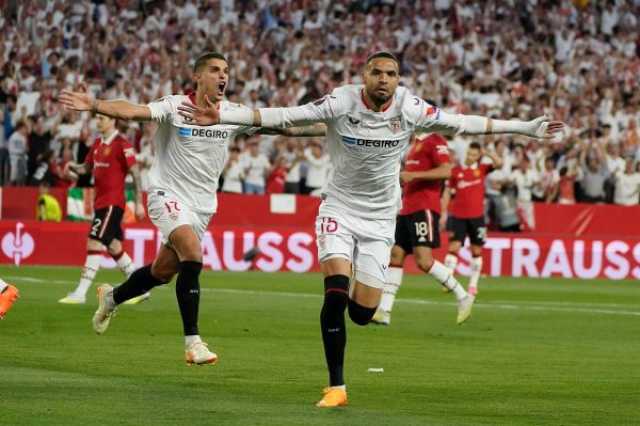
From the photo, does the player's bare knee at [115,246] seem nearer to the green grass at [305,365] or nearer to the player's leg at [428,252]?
the green grass at [305,365]

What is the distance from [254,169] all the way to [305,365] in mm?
18210

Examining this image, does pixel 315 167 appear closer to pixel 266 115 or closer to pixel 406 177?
pixel 406 177

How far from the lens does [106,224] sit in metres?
19.9

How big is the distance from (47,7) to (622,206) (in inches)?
511

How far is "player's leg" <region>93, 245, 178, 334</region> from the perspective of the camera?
1366 cm

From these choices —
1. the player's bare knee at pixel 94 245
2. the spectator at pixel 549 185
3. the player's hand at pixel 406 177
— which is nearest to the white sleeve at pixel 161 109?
the player's hand at pixel 406 177

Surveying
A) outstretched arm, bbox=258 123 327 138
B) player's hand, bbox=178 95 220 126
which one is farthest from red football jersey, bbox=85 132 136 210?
player's hand, bbox=178 95 220 126

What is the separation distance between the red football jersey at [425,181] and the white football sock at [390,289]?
0.73m

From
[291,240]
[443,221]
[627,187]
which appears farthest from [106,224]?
[627,187]

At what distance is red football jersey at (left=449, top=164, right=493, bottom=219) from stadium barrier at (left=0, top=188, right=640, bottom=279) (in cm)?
562

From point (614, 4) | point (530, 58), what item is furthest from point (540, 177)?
point (614, 4)

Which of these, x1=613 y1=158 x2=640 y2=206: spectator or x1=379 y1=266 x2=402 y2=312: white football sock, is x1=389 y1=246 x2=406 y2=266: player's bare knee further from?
x1=613 y1=158 x2=640 y2=206: spectator

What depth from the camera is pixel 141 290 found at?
547 inches

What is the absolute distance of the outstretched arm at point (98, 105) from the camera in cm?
1081
